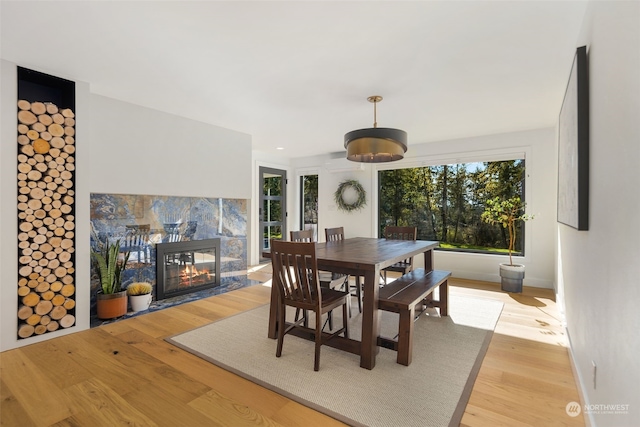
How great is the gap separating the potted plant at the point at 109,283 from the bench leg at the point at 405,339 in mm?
2817

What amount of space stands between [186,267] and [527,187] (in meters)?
5.00

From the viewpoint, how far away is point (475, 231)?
5.25 metres

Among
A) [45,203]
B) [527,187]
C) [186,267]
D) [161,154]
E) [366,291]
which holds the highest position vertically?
[161,154]

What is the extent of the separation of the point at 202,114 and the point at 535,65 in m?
3.51

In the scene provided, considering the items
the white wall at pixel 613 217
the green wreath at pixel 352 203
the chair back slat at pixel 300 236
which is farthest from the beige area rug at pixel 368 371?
the green wreath at pixel 352 203

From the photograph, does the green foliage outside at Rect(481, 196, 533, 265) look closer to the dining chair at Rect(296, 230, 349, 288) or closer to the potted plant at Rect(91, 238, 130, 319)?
the dining chair at Rect(296, 230, 349, 288)

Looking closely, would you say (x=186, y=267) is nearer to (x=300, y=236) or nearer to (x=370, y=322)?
(x=300, y=236)

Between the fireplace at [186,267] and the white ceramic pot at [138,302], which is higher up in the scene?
the fireplace at [186,267]

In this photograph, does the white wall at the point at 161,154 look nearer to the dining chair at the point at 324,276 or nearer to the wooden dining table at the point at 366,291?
the dining chair at the point at 324,276

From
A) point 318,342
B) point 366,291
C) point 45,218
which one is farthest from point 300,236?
point 45,218

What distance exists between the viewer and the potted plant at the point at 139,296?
3.45m

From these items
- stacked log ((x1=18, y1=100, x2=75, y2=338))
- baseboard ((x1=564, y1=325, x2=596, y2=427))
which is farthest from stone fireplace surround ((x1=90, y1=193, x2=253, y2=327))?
baseboard ((x1=564, y1=325, x2=596, y2=427))

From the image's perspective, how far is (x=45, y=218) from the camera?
2723 mm

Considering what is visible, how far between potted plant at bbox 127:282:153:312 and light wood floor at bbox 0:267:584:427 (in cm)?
47
